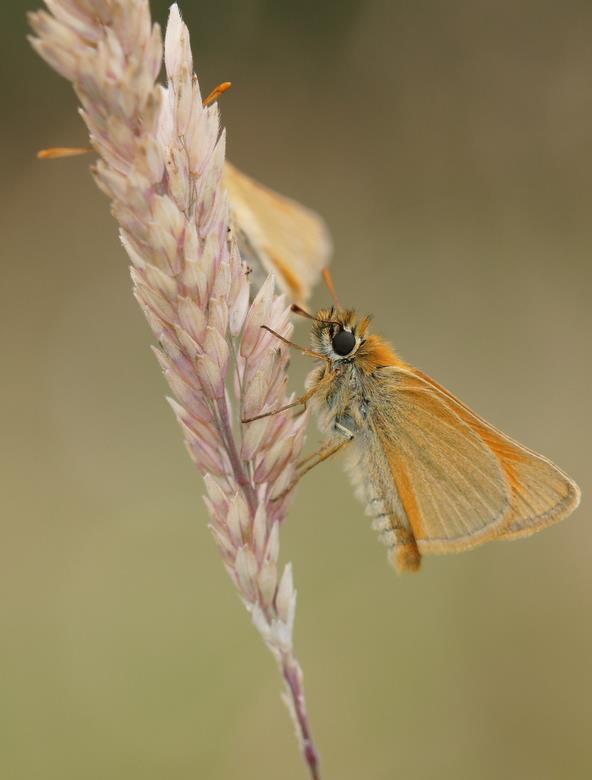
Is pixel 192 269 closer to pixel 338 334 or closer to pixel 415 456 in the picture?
pixel 338 334

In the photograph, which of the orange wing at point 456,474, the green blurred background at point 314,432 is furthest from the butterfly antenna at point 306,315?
the green blurred background at point 314,432

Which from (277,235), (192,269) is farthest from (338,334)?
(192,269)

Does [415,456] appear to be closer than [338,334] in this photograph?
No

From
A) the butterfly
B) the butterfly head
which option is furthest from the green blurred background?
the butterfly head

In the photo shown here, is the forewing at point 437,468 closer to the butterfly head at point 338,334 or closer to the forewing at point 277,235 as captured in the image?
the butterfly head at point 338,334

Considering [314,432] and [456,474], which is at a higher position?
[314,432]
